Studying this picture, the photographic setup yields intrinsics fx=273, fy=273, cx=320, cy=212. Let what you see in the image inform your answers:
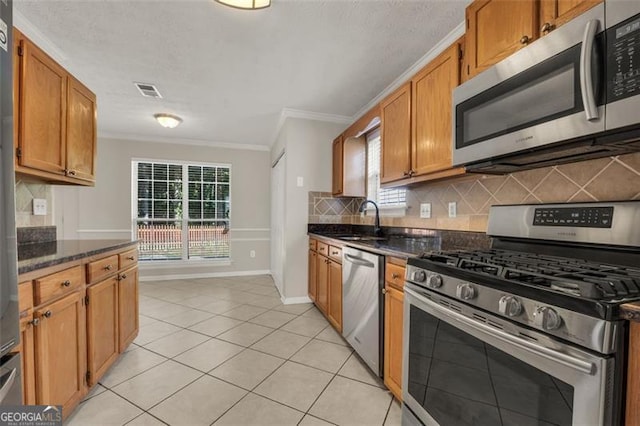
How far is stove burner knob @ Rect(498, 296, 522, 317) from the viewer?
2.82 ft

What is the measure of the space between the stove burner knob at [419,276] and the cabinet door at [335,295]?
1.16 meters

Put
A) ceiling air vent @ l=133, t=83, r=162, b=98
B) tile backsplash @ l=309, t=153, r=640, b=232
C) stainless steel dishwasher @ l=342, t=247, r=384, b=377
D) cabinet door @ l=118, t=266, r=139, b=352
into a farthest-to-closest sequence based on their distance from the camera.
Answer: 1. ceiling air vent @ l=133, t=83, r=162, b=98
2. cabinet door @ l=118, t=266, r=139, b=352
3. stainless steel dishwasher @ l=342, t=247, r=384, b=377
4. tile backsplash @ l=309, t=153, r=640, b=232

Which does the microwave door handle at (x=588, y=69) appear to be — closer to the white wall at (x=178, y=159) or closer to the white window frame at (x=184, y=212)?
the white wall at (x=178, y=159)

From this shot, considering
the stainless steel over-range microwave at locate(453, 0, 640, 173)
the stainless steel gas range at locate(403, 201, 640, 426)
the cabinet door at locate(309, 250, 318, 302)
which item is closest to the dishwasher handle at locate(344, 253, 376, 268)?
the stainless steel gas range at locate(403, 201, 640, 426)

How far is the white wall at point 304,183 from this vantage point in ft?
11.5

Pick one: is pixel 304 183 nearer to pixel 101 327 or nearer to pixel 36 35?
pixel 101 327

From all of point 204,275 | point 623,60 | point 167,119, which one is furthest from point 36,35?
point 204,275

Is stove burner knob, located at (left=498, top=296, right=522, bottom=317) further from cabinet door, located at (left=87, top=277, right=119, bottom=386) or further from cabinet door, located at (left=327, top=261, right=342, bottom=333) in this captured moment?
cabinet door, located at (left=87, top=277, right=119, bottom=386)

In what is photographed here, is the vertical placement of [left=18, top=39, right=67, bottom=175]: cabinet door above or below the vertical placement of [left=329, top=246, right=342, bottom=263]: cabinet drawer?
above

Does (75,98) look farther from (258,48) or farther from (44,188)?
(258,48)

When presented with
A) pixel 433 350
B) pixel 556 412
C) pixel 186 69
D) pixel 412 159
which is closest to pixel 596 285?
pixel 556 412

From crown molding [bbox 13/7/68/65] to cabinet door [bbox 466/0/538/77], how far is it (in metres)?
2.86

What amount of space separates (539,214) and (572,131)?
19.2 inches

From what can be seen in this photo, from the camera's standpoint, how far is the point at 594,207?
3.82 ft
